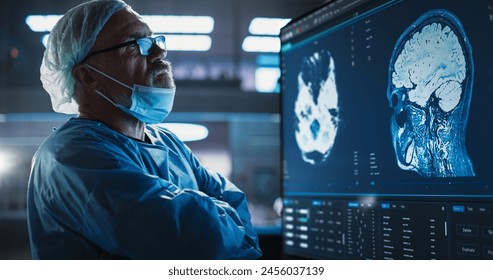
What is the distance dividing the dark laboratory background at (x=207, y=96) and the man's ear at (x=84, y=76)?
0.90ft

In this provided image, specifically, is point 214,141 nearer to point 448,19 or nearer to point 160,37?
point 160,37

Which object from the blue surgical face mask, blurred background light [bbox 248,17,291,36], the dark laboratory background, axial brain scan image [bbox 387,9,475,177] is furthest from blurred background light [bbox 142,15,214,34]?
axial brain scan image [bbox 387,9,475,177]

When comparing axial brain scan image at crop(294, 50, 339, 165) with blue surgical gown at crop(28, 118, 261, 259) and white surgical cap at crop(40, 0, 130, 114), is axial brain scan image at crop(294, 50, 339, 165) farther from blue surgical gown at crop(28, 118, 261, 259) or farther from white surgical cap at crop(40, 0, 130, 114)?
white surgical cap at crop(40, 0, 130, 114)

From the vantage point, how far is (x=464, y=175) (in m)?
0.88

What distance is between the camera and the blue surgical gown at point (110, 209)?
937 mm

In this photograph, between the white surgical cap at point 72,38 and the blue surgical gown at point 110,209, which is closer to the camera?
the blue surgical gown at point 110,209

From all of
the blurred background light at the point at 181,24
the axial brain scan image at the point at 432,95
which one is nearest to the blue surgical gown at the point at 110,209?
the axial brain scan image at the point at 432,95

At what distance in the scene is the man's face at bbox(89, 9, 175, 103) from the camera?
1.14 metres

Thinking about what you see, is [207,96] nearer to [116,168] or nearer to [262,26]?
[262,26]

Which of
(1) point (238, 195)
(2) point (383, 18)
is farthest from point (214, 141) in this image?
(2) point (383, 18)

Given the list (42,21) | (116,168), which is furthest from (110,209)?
(42,21)

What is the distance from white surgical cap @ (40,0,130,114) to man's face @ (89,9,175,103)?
0.02m

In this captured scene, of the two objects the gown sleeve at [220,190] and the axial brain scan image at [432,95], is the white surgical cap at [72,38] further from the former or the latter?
the axial brain scan image at [432,95]
